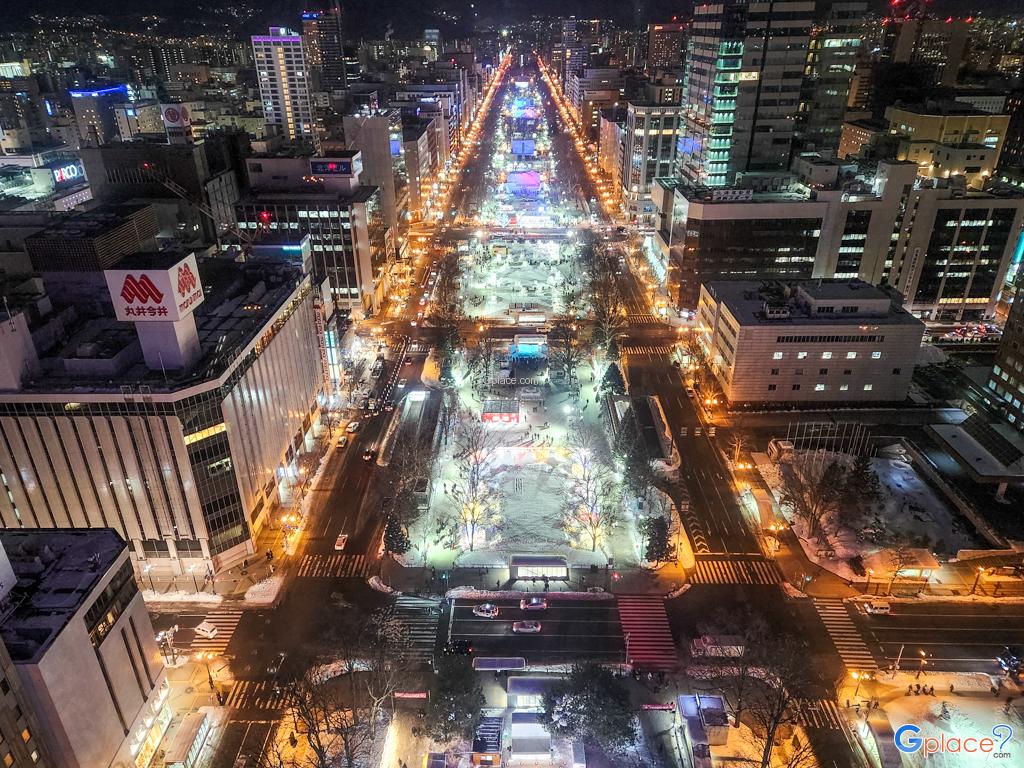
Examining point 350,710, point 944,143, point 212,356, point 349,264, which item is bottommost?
point 350,710

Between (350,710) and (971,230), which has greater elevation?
(971,230)

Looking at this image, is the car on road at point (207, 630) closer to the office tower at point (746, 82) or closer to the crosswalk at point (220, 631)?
the crosswalk at point (220, 631)

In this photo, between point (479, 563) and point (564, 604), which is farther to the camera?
point (479, 563)

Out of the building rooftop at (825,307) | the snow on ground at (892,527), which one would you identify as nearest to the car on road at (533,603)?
the snow on ground at (892,527)

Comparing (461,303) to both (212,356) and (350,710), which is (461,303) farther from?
(350,710)

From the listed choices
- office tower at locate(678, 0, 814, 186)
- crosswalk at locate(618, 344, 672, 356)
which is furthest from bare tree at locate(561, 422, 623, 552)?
office tower at locate(678, 0, 814, 186)

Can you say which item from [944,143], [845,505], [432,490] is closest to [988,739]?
[845,505]

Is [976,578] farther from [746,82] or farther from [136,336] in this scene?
[746,82]
